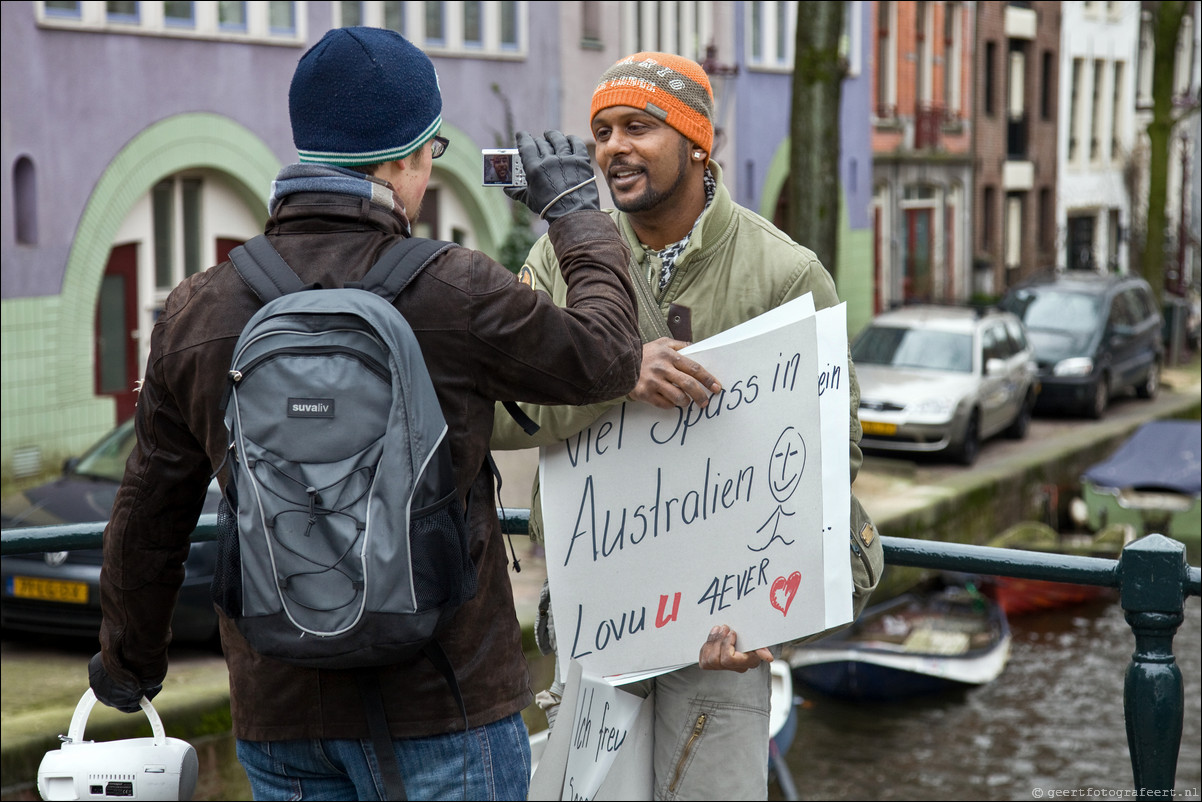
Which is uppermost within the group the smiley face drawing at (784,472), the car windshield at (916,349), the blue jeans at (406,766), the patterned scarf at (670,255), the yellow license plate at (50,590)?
the patterned scarf at (670,255)

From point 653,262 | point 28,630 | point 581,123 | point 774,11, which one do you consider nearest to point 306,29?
point 581,123

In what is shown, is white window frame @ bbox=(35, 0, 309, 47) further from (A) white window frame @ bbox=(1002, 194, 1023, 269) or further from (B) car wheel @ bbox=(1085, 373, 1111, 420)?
(A) white window frame @ bbox=(1002, 194, 1023, 269)

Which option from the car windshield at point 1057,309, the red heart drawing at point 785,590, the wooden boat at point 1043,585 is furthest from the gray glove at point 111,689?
the car windshield at point 1057,309

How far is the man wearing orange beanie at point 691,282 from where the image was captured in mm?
2676

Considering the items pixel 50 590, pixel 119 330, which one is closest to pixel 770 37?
pixel 119 330

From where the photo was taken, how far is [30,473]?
42.5 feet

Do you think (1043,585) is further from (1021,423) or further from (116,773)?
(116,773)

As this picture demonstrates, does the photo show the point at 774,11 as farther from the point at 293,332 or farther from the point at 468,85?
the point at 293,332

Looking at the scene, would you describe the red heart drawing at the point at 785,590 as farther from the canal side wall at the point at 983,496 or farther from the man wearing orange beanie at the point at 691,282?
the canal side wall at the point at 983,496

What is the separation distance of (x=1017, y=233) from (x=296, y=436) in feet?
114

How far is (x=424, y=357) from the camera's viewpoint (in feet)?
6.68

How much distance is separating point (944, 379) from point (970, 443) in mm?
742

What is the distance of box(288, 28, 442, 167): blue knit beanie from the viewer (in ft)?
6.80

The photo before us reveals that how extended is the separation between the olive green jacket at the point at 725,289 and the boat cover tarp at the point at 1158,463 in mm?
14601
